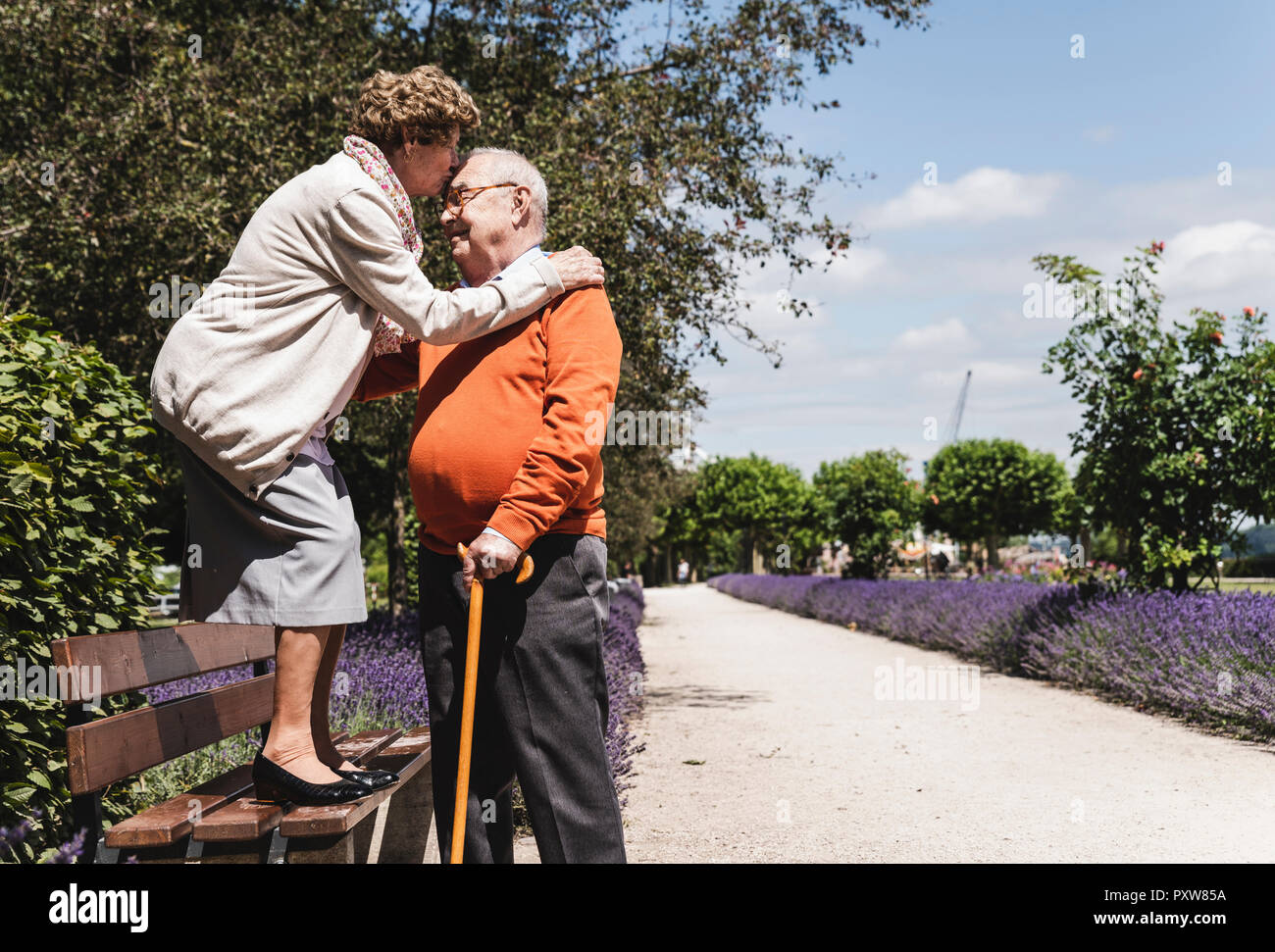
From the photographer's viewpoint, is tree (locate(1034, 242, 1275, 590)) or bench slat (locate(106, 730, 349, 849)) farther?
tree (locate(1034, 242, 1275, 590))

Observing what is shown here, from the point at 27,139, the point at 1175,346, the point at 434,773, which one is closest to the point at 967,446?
the point at 1175,346

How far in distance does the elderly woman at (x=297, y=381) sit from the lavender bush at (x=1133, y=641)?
663 cm

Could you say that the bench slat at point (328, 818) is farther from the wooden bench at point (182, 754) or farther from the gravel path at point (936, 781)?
the gravel path at point (936, 781)

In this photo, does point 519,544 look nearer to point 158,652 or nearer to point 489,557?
point 489,557

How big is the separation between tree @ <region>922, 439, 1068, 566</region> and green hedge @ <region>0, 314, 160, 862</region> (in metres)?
61.4

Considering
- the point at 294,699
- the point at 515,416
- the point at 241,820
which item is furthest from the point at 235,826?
the point at 515,416

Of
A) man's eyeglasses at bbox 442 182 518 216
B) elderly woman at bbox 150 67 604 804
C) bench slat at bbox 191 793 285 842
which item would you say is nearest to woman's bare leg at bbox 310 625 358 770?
elderly woman at bbox 150 67 604 804

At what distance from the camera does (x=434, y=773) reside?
2693 mm

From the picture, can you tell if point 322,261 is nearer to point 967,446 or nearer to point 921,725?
point 921,725

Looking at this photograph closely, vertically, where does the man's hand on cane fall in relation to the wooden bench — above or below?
above

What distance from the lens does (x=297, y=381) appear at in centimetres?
252

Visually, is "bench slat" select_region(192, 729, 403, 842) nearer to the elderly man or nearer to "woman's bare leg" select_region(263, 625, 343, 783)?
"woman's bare leg" select_region(263, 625, 343, 783)

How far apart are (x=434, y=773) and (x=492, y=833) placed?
0.22 m

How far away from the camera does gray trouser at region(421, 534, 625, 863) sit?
2504 mm
